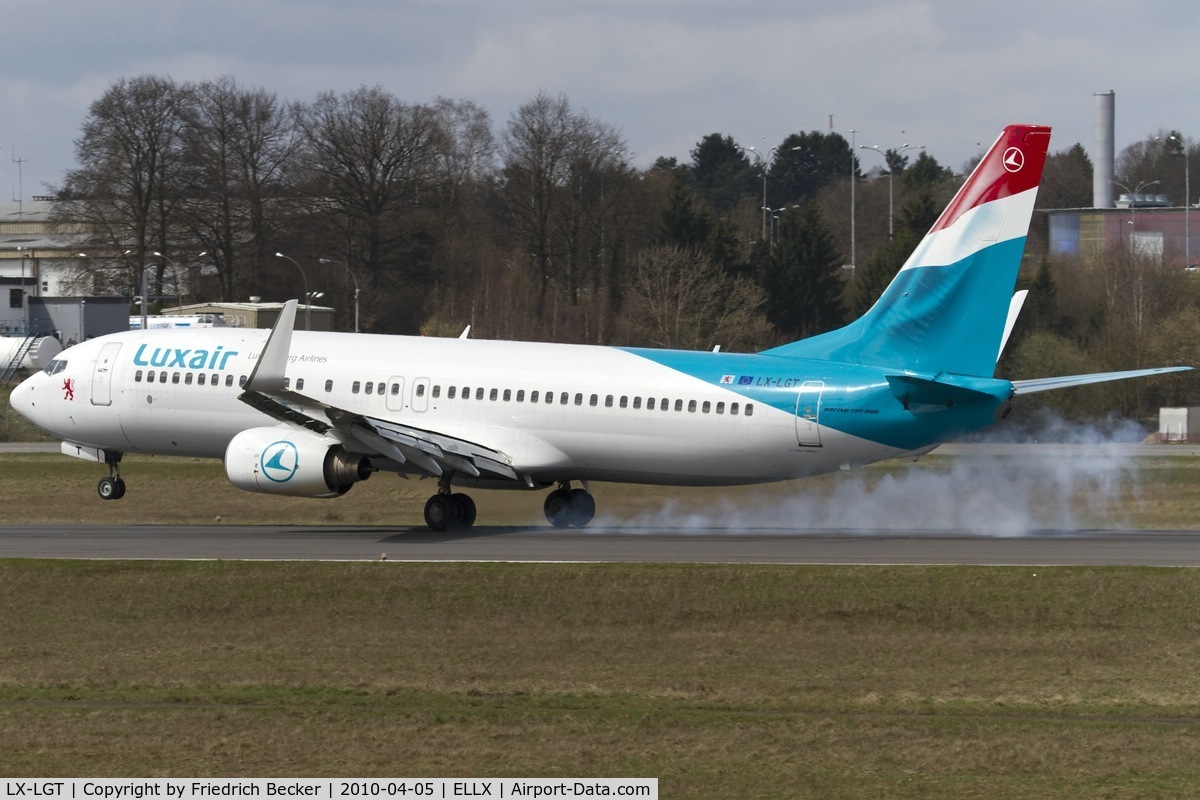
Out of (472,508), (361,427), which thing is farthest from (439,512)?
(361,427)

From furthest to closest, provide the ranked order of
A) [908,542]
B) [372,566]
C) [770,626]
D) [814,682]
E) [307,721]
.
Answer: [908,542] → [372,566] → [770,626] → [814,682] → [307,721]

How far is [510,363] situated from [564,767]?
20846 millimetres

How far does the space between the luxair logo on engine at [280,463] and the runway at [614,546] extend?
1.32 metres

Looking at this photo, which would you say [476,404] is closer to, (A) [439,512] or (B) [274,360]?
(A) [439,512]

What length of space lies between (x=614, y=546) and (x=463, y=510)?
5303 mm

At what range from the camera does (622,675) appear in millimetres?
20453

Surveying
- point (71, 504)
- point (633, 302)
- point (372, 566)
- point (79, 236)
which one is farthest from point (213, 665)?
point (79, 236)

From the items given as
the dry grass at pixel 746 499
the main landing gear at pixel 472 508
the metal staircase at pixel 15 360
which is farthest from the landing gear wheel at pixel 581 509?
the metal staircase at pixel 15 360

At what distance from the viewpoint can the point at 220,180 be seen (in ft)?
370

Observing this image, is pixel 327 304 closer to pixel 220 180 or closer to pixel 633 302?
pixel 220 180

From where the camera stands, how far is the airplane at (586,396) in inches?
1272

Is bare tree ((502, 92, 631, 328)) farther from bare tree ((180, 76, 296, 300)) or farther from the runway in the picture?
the runway

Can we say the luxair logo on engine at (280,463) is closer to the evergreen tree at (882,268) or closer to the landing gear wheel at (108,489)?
the landing gear wheel at (108,489)

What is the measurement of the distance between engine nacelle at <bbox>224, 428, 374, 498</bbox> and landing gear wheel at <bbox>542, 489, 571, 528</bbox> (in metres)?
4.88
